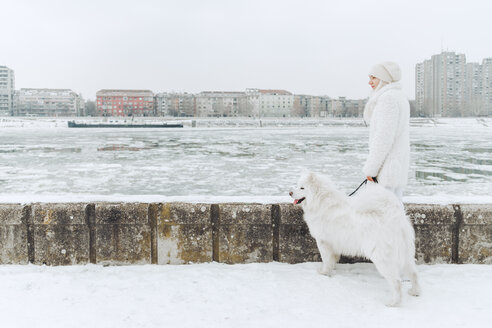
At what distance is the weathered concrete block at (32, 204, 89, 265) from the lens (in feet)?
15.8

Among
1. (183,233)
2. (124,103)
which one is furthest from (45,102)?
(183,233)

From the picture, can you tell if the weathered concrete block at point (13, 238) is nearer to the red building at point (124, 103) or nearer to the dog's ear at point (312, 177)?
the dog's ear at point (312, 177)

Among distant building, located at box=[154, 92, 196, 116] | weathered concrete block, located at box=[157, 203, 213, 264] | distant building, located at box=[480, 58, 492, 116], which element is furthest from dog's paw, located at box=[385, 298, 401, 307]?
distant building, located at box=[480, 58, 492, 116]

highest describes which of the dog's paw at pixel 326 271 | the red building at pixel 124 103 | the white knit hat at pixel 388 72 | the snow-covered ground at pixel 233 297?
the red building at pixel 124 103

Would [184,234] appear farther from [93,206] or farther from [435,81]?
[435,81]

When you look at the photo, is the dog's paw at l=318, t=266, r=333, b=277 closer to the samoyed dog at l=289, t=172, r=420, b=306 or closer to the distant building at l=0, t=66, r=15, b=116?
the samoyed dog at l=289, t=172, r=420, b=306

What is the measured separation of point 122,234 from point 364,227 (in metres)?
2.60

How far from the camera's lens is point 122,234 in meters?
4.87

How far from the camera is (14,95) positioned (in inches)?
7200

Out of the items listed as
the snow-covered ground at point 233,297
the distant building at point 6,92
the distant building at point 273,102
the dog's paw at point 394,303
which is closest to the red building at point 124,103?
the distant building at point 6,92

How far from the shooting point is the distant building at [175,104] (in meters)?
182

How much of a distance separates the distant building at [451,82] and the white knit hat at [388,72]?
180 metres

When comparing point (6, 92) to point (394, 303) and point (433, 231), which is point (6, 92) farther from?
point (394, 303)

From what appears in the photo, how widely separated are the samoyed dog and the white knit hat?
1.04m
